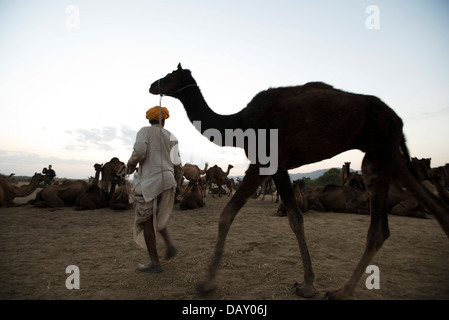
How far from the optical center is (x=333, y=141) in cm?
279

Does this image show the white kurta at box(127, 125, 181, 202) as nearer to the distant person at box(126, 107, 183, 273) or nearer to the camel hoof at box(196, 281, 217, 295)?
the distant person at box(126, 107, 183, 273)

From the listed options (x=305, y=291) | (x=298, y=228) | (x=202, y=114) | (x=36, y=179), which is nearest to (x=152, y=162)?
(x=202, y=114)

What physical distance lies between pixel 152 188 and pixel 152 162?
0.44 meters

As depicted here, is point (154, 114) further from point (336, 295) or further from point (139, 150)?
point (336, 295)

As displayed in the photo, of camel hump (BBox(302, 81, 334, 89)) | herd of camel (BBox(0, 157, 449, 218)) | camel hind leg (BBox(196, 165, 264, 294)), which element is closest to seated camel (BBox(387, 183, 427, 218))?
herd of camel (BBox(0, 157, 449, 218))

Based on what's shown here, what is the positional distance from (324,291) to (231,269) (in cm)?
141

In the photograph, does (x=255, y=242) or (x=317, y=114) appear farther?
(x=255, y=242)

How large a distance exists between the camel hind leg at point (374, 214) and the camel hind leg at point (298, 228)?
244 mm

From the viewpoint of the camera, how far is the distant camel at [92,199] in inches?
418

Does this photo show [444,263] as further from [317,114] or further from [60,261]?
[60,261]

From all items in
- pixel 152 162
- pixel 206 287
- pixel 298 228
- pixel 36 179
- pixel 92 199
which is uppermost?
pixel 152 162
